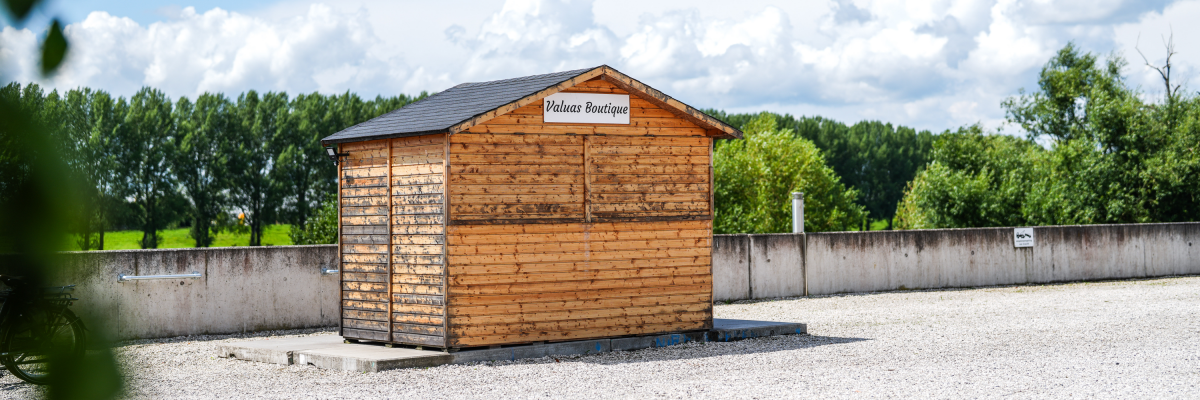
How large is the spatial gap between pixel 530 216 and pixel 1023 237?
544 inches

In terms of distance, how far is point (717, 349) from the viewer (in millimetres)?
11383

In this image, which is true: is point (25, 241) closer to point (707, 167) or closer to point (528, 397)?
point (528, 397)

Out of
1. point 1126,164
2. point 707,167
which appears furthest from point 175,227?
point 1126,164

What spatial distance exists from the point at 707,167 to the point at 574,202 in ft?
5.73

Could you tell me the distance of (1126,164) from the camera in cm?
2798

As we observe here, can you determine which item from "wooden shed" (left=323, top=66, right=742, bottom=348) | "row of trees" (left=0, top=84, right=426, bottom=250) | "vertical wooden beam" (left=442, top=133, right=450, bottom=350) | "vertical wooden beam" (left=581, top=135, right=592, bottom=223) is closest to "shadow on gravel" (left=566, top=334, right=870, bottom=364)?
"wooden shed" (left=323, top=66, right=742, bottom=348)

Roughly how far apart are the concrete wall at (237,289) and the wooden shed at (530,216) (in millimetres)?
2765

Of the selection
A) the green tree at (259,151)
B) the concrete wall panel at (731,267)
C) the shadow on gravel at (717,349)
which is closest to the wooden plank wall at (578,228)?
the shadow on gravel at (717,349)

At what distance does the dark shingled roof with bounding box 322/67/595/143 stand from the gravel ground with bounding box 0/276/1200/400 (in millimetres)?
2457

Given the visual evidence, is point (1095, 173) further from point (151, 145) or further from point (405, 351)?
point (151, 145)

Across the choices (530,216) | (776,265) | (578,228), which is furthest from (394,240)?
(776,265)

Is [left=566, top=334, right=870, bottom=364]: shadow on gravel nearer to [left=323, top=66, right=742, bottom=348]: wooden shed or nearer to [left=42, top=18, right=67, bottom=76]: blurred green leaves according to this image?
[left=323, top=66, right=742, bottom=348]: wooden shed

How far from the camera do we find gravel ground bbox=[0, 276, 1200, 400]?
27.6 feet

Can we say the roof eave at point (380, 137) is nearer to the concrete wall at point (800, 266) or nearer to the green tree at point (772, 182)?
the concrete wall at point (800, 266)
